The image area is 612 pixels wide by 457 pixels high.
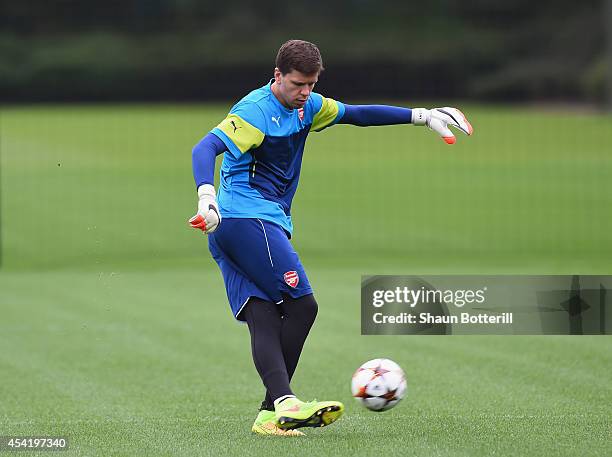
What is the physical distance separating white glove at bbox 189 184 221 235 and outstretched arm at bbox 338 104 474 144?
1161 mm

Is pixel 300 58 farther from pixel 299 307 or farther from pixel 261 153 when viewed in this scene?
pixel 299 307

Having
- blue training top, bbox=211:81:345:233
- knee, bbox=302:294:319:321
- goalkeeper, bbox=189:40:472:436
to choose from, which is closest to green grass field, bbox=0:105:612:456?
goalkeeper, bbox=189:40:472:436

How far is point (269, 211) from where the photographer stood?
20.8ft

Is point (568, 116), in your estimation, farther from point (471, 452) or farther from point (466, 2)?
point (471, 452)

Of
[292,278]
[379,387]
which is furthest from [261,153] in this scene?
[379,387]

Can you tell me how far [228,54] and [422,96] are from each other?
10351 millimetres

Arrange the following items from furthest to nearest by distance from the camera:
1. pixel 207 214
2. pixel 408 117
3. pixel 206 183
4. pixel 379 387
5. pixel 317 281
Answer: pixel 317 281 < pixel 408 117 < pixel 379 387 < pixel 206 183 < pixel 207 214

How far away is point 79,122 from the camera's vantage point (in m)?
42.9

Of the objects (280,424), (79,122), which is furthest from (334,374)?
(79,122)

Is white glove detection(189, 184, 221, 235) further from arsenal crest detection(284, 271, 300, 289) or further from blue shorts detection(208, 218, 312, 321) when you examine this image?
arsenal crest detection(284, 271, 300, 289)

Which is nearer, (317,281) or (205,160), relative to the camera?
(205,160)

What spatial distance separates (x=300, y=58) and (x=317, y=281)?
30.4 ft

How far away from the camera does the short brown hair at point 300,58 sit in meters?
6.09

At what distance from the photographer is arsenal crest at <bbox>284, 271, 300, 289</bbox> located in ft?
20.5
